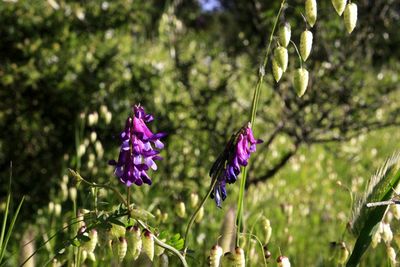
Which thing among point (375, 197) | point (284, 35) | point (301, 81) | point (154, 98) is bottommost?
point (375, 197)

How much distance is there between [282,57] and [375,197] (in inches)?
15.1

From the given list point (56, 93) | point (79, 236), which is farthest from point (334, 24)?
point (79, 236)

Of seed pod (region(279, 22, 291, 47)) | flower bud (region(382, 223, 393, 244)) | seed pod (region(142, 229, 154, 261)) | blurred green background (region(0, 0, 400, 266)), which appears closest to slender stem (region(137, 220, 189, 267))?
seed pod (region(142, 229, 154, 261))

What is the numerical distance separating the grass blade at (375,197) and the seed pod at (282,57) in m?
0.33

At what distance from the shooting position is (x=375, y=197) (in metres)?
1.57

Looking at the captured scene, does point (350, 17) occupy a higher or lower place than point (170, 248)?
higher

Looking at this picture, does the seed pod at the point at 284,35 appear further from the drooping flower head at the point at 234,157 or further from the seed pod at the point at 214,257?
the seed pod at the point at 214,257

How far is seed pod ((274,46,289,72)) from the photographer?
60.1 inches

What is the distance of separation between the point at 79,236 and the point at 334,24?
2311 mm

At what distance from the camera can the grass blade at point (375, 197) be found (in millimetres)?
1555

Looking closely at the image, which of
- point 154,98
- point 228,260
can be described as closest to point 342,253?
point 228,260

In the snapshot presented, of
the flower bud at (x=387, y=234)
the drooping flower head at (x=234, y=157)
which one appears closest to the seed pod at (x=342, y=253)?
the flower bud at (x=387, y=234)

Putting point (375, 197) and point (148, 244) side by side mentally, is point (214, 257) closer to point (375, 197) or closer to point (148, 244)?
point (148, 244)

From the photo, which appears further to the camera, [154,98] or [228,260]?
[154,98]
